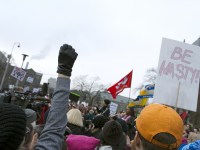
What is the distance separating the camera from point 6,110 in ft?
5.25

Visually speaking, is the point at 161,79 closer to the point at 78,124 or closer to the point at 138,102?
the point at 78,124

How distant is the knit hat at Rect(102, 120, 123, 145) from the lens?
366 cm

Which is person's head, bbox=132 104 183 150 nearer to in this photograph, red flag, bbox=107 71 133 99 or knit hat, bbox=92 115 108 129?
knit hat, bbox=92 115 108 129

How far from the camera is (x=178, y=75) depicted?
23.5 feet

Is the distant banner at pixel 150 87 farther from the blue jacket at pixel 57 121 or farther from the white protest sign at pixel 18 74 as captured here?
the white protest sign at pixel 18 74

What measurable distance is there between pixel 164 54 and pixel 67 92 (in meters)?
5.36

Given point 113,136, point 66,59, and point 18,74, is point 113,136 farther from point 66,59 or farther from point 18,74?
point 18,74

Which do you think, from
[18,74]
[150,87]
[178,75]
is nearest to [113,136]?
[178,75]

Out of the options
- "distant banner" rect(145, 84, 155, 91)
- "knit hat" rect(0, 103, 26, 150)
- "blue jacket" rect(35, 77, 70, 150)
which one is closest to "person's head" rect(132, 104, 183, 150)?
"blue jacket" rect(35, 77, 70, 150)

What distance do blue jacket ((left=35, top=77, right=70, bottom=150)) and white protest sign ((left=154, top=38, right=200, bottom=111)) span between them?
517 cm

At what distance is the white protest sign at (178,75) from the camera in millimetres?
7090

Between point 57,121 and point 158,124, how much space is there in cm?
57

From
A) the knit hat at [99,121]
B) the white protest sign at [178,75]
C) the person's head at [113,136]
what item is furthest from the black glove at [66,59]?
the white protest sign at [178,75]

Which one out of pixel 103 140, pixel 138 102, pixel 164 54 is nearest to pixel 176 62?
pixel 164 54
